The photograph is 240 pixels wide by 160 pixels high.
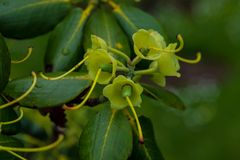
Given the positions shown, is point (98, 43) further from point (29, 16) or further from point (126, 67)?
point (29, 16)

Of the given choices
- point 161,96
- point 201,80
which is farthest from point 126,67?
point 201,80

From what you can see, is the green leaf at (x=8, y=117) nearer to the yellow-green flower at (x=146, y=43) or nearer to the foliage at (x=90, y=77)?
the foliage at (x=90, y=77)

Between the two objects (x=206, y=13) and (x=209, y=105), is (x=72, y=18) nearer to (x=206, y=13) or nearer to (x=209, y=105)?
(x=209, y=105)

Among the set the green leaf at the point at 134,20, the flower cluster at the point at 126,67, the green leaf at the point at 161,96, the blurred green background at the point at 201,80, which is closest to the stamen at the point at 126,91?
the flower cluster at the point at 126,67

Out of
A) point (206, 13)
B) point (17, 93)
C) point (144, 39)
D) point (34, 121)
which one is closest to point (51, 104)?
Result: point (17, 93)

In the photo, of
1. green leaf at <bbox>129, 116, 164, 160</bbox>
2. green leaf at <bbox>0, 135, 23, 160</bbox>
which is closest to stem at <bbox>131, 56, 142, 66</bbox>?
green leaf at <bbox>129, 116, 164, 160</bbox>

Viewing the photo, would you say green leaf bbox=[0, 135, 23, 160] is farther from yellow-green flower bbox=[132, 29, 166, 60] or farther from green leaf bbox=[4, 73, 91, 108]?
yellow-green flower bbox=[132, 29, 166, 60]
